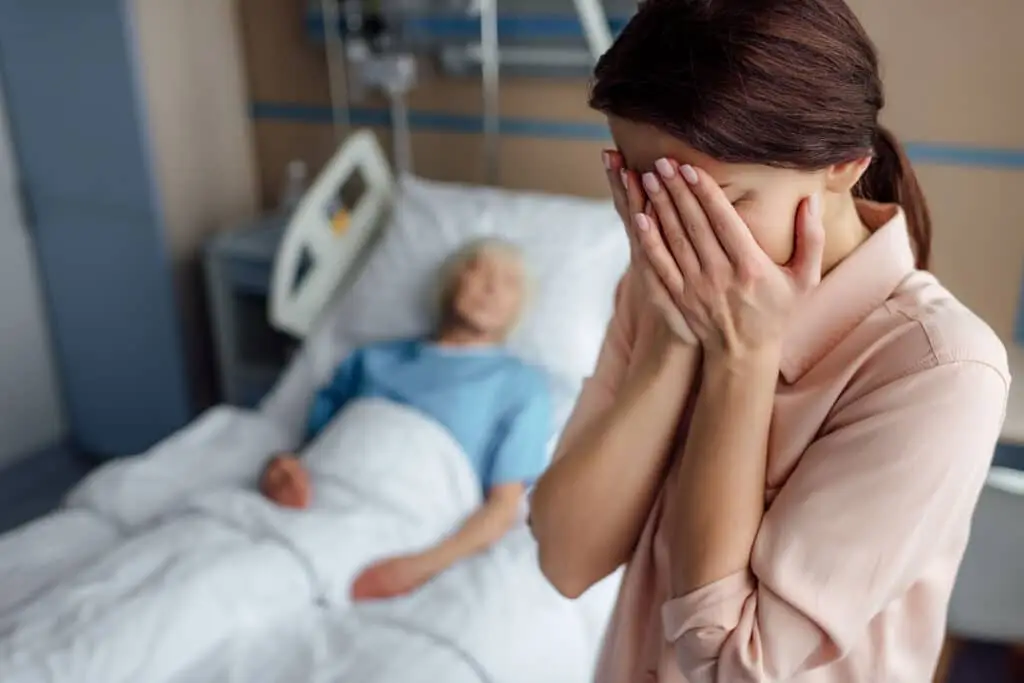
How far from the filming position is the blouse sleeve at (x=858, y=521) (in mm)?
702

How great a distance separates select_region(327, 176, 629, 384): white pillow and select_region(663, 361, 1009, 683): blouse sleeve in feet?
4.46

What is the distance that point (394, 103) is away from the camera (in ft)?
8.88

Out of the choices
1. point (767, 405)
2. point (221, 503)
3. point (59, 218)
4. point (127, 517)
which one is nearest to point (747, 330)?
point (767, 405)

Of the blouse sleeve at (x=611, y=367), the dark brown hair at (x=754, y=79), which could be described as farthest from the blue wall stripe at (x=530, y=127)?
the dark brown hair at (x=754, y=79)

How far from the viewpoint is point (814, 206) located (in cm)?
75

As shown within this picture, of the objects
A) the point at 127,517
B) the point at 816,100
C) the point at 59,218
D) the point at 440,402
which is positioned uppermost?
the point at 816,100

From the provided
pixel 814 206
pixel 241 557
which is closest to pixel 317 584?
pixel 241 557

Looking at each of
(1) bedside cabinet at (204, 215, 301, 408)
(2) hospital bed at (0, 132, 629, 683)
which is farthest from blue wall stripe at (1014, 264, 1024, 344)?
(1) bedside cabinet at (204, 215, 301, 408)

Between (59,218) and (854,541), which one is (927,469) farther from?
(59,218)

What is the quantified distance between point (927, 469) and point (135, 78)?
2401mm

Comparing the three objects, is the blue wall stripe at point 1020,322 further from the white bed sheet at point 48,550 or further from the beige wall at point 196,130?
the beige wall at point 196,130

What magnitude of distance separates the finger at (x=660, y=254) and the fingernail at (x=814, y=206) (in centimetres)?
11

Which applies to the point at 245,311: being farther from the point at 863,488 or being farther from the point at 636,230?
the point at 863,488

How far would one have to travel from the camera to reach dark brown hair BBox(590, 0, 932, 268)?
0.70 m
